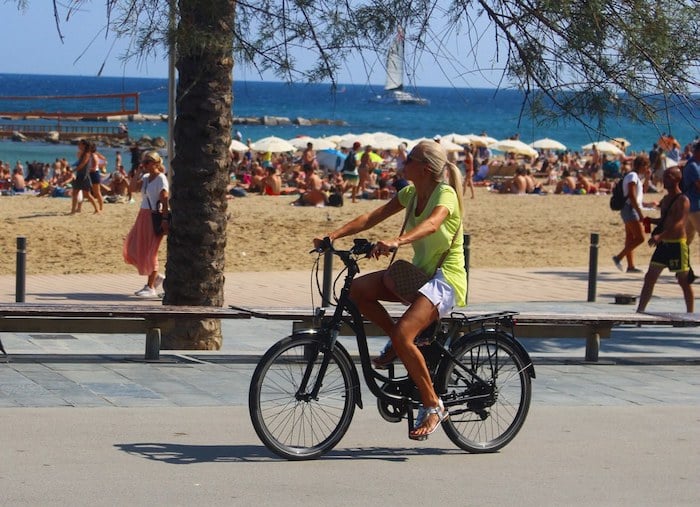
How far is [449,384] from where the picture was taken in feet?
20.8

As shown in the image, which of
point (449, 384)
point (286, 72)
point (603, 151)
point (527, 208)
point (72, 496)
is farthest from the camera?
point (603, 151)

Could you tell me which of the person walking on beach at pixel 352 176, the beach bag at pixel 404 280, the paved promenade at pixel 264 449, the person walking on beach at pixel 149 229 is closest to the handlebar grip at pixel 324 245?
the beach bag at pixel 404 280

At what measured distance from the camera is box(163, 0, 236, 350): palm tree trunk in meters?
9.71

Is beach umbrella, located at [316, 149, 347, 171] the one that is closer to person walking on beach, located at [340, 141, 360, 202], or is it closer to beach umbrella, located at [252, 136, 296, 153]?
beach umbrella, located at [252, 136, 296, 153]

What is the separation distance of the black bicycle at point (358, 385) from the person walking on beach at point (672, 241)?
5936 millimetres

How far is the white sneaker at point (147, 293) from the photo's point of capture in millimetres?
13930

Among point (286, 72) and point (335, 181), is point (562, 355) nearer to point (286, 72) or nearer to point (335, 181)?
point (286, 72)

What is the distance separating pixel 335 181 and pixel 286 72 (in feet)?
81.6

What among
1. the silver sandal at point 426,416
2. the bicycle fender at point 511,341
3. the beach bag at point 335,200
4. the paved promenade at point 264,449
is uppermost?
the bicycle fender at point 511,341

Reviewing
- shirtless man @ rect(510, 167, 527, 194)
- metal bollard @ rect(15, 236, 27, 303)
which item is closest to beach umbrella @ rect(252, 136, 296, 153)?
shirtless man @ rect(510, 167, 527, 194)

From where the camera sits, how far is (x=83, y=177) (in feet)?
76.8

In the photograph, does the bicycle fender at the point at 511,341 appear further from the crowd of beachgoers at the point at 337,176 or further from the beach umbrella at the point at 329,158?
the beach umbrella at the point at 329,158

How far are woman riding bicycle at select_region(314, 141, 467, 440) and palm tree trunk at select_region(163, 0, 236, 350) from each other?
3.78 m

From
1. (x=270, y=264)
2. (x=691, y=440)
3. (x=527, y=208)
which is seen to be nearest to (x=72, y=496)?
(x=691, y=440)
